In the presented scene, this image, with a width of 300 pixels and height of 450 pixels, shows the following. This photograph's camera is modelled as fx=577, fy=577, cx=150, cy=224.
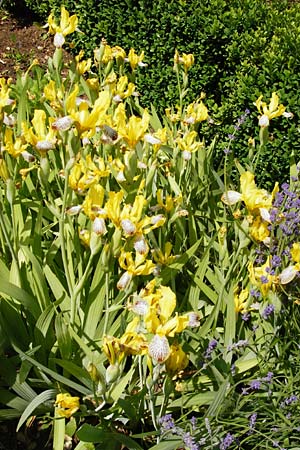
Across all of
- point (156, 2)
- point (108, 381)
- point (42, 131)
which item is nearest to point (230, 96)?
point (156, 2)

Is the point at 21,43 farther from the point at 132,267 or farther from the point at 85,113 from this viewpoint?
the point at 132,267

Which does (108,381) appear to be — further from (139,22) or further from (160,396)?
(139,22)

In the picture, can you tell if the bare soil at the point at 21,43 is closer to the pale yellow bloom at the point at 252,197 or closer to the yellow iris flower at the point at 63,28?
the yellow iris flower at the point at 63,28

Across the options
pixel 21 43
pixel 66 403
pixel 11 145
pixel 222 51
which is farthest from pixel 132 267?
pixel 21 43

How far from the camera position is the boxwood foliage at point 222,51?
3326 mm

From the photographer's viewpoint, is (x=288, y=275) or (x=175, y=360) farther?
(x=288, y=275)

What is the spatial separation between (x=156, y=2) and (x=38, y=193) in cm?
213

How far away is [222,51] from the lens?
153 inches

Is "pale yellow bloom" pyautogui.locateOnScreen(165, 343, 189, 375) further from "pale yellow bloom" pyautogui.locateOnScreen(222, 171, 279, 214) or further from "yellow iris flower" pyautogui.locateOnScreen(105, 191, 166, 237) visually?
"pale yellow bloom" pyautogui.locateOnScreen(222, 171, 279, 214)

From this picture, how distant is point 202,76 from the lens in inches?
156

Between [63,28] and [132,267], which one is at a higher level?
[63,28]

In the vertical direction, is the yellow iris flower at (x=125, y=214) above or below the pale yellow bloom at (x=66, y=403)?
above

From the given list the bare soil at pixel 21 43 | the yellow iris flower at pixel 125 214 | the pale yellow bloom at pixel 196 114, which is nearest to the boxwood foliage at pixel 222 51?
the pale yellow bloom at pixel 196 114

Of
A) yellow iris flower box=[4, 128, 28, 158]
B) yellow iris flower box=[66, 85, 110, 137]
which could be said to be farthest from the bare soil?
yellow iris flower box=[66, 85, 110, 137]
